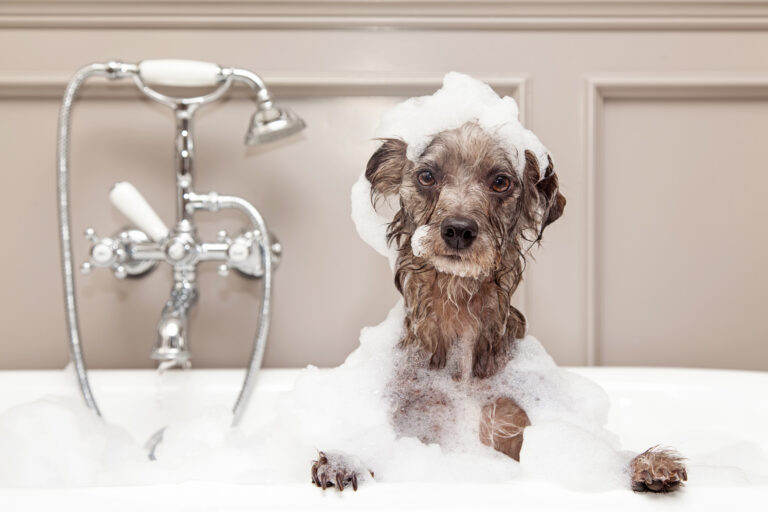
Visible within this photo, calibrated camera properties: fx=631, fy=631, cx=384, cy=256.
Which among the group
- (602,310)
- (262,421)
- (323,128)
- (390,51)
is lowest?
(262,421)

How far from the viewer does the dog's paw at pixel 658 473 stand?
1.87ft

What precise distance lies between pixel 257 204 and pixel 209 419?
446 mm

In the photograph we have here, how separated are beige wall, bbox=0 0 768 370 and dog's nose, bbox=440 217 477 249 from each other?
70 cm

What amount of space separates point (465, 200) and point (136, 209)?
675 millimetres

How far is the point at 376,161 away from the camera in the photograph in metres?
0.67

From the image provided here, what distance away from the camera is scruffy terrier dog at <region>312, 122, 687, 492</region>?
1.95 feet

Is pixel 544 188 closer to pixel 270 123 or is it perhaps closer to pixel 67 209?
pixel 270 123

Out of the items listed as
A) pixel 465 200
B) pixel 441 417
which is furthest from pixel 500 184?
pixel 441 417

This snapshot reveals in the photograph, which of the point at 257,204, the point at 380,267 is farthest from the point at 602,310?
the point at 257,204

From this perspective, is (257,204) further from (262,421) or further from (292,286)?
(262,421)

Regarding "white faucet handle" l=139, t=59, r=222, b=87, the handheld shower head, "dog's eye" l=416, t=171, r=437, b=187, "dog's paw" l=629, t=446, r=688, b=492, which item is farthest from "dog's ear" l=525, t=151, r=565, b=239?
"white faucet handle" l=139, t=59, r=222, b=87

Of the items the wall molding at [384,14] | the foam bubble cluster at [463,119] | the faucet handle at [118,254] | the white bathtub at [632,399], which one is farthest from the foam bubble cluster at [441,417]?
the wall molding at [384,14]

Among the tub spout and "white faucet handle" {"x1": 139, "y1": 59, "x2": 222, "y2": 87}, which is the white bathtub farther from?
"white faucet handle" {"x1": 139, "y1": 59, "x2": 222, "y2": 87}

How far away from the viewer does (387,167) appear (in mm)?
663
